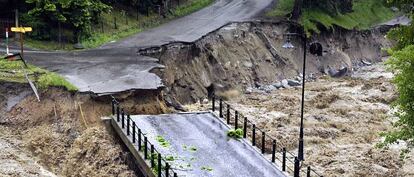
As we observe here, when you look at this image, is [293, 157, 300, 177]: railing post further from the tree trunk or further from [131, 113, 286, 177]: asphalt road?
the tree trunk

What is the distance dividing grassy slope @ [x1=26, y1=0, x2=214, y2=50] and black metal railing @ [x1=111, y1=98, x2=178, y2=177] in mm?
12408

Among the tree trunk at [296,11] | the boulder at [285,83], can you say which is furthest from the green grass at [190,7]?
the boulder at [285,83]

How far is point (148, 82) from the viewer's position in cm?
2441

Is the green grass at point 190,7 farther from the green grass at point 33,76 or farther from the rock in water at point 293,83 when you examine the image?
the green grass at point 33,76

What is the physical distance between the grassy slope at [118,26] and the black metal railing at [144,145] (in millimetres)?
12408

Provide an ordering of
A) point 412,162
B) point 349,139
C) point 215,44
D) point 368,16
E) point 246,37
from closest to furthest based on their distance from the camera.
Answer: point 412,162, point 349,139, point 215,44, point 246,37, point 368,16

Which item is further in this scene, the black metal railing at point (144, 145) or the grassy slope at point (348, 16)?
the grassy slope at point (348, 16)

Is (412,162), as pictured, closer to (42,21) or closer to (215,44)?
(215,44)

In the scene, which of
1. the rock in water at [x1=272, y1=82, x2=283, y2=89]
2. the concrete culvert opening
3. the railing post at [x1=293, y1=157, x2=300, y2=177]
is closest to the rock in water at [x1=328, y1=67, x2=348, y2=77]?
the rock in water at [x1=272, y1=82, x2=283, y2=89]

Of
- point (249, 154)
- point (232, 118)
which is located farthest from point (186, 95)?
point (249, 154)

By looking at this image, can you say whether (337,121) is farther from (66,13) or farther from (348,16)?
(348,16)

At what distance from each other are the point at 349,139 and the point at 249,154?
8.01 m

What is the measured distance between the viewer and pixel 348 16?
49281mm

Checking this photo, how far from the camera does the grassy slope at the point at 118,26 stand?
32.9 metres
